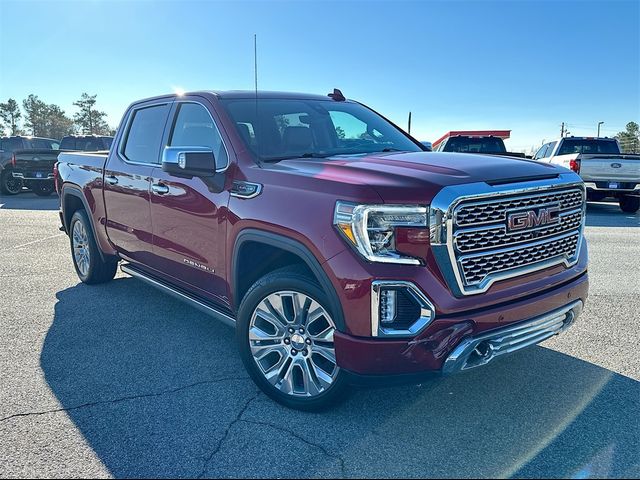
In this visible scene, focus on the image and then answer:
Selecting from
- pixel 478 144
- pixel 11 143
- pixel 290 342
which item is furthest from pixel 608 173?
pixel 11 143

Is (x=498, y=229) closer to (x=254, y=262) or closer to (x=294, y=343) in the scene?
(x=294, y=343)

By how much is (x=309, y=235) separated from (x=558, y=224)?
61.5 inches

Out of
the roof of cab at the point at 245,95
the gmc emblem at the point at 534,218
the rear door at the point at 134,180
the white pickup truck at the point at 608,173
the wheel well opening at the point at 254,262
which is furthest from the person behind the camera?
the white pickup truck at the point at 608,173

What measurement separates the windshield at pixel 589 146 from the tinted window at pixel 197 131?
13.4m

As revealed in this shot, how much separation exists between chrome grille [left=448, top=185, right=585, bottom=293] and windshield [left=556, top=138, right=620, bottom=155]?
42.8ft

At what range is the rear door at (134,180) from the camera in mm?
4668

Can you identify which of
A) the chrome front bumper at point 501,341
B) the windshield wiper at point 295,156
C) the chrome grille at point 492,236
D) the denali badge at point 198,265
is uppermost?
the windshield wiper at point 295,156

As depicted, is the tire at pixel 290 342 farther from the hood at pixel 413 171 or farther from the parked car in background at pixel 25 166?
the parked car in background at pixel 25 166

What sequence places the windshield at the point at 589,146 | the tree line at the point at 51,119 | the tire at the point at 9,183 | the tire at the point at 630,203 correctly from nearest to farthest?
1. the tire at the point at 630,203
2. the windshield at the point at 589,146
3. the tire at the point at 9,183
4. the tree line at the point at 51,119

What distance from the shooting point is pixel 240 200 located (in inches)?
138

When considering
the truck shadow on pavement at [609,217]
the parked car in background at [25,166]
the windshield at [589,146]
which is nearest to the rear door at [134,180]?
the truck shadow on pavement at [609,217]

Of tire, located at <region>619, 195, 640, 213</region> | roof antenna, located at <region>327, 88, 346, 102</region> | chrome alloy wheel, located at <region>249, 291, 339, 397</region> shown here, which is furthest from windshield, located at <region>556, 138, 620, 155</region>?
chrome alloy wheel, located at <region>249, 291, 339, 397</region>

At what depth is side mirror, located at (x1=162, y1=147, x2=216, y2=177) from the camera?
11.6ft

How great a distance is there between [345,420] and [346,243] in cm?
108
